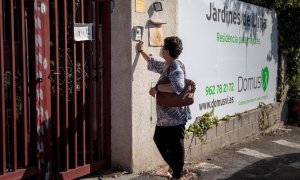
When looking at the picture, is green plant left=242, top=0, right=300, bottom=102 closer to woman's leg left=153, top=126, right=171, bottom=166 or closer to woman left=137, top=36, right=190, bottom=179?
woman left=137, top=36, right=190, bottom=179

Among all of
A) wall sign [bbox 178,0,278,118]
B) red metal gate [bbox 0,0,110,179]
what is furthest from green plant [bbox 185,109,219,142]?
red metal gate [bbox 0,0,110,179]

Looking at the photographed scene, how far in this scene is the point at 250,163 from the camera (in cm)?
727

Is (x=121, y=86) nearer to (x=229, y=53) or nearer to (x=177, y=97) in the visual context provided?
(x=177, y=97)

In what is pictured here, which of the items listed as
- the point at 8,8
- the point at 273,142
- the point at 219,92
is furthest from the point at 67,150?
the point at 273,142

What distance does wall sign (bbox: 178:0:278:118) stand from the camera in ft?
23.7

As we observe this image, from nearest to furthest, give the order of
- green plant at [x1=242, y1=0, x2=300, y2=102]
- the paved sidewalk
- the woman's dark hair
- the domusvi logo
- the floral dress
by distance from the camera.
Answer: the floral dress, the woman's dark hair, the paved sidewalk, the domusvi logo, green plant at [x1=242, y1=0, x2=300, y2=102]

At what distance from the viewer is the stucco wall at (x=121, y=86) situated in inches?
225

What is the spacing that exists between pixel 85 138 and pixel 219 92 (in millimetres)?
3150

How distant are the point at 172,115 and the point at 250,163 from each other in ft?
8.09

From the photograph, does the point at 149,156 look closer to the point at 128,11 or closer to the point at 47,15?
the point at 128,11

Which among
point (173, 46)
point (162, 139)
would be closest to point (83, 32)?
point (173, 46)

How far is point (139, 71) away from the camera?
5879 millimetres

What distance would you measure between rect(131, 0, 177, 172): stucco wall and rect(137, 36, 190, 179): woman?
45 centimetres

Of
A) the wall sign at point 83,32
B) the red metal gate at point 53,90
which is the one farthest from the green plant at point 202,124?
the wall sign at point 83,32
